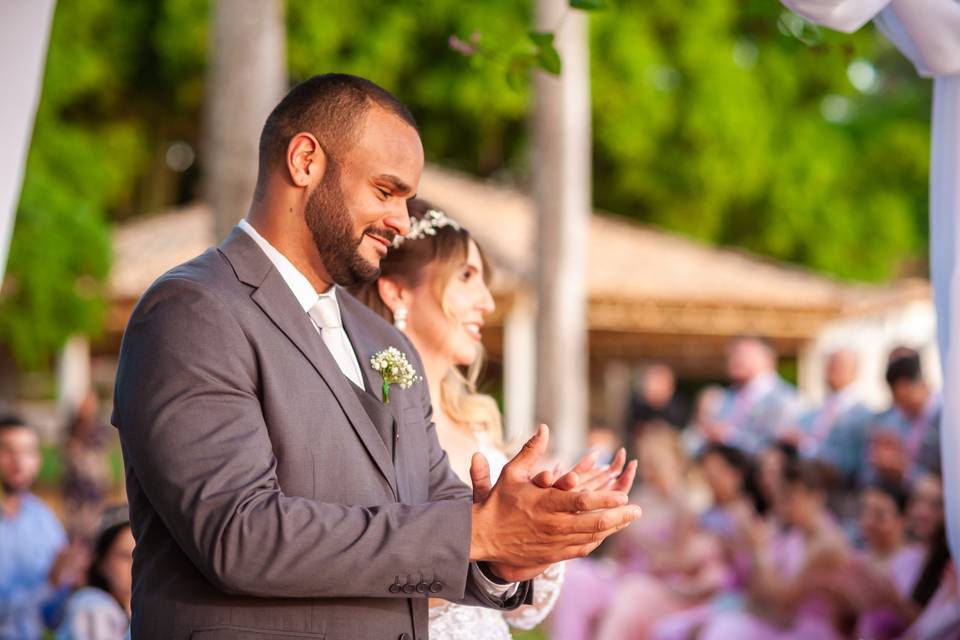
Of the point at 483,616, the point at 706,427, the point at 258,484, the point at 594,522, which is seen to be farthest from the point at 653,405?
the point at 258,484

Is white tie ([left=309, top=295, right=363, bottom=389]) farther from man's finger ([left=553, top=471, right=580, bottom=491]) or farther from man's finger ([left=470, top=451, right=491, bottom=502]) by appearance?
man's finger ([left=553, top=471, right=580, bottom=491])

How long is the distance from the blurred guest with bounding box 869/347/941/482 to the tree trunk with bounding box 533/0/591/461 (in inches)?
215

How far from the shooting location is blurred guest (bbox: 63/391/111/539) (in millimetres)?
11883

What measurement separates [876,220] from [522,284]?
1206cm

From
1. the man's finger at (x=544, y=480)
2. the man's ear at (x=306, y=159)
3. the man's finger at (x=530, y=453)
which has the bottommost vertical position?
the man's finger at (x=544, y=480)

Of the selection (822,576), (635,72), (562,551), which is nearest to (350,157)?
(562,551)

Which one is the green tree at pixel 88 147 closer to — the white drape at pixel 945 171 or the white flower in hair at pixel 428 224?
the white flower in hair at pixel 428 224

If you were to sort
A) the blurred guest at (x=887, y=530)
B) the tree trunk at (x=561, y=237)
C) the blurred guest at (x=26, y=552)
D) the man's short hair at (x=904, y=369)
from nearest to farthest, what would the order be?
the blurred guest at (x=887, y=530) → the blurred guest at (x=26, y=552) → the man's short hair at (x=904, y=369) → the tree trunk at (x=561, y=237)

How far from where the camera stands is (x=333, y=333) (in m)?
2.48

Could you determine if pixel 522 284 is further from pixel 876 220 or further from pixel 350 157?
pixel 350 157

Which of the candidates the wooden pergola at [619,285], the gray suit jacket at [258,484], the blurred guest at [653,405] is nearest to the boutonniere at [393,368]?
the gray suit jacket at [258,484]

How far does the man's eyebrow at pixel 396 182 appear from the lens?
2.27 meters

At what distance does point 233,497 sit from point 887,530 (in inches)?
181

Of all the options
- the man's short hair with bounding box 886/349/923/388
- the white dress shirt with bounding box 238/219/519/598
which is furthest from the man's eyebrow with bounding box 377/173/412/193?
the man's short hair with bounding box 886/349/923/388
